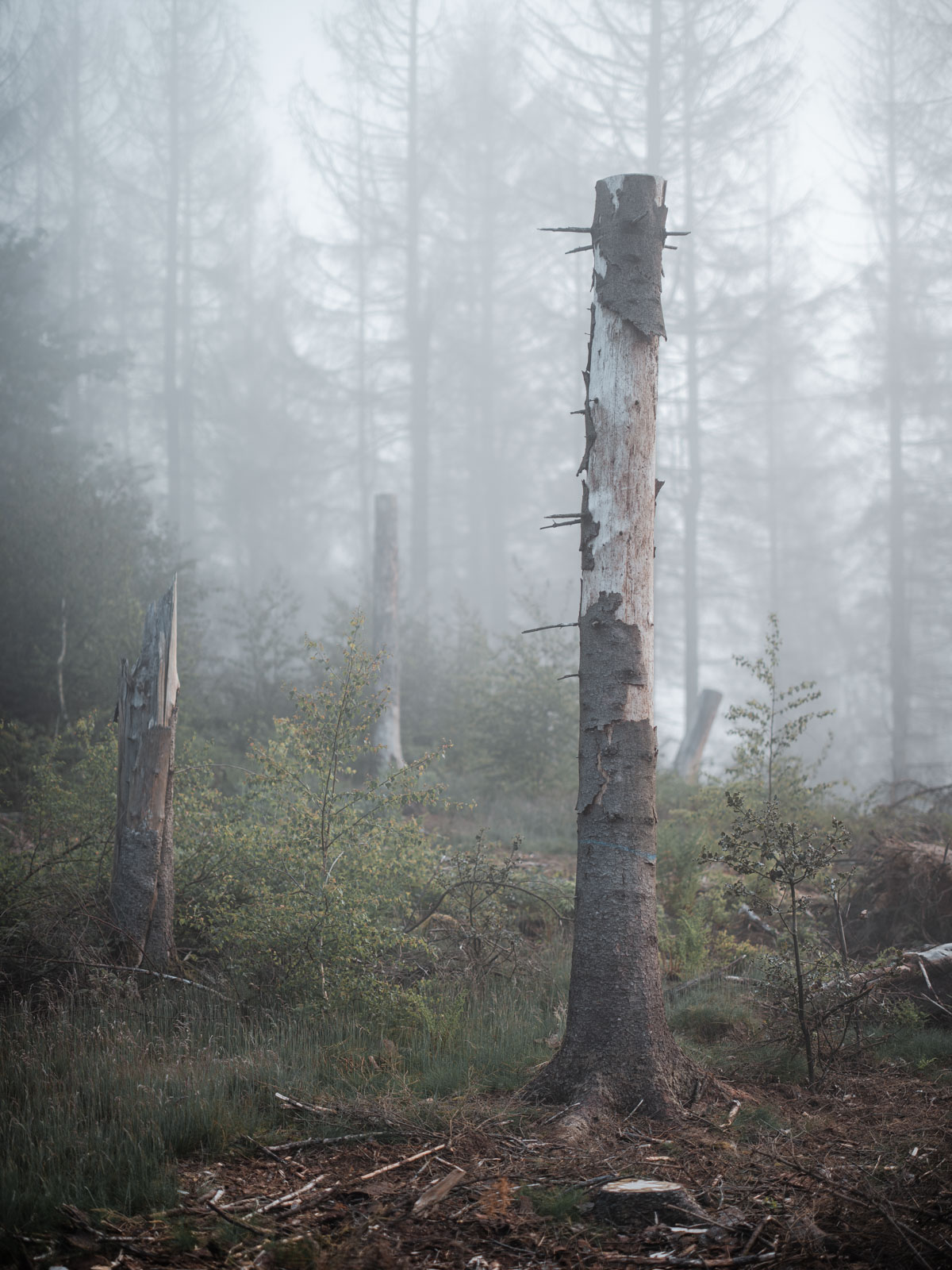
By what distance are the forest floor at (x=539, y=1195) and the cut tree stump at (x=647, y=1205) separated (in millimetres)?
48

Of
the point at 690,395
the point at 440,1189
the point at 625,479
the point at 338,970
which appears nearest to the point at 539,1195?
the point at 440,1189

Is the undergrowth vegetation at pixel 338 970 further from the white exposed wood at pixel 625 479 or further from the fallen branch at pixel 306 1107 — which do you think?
the white exposed wood at pixel 625 479

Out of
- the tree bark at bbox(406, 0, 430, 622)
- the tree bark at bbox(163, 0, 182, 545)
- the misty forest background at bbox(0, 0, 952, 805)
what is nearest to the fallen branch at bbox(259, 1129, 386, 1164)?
the misty forest background at bbox(0, 0, 952, 805)

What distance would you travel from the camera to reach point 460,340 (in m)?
29.5

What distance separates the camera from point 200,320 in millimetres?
32906

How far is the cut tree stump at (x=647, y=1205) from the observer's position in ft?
10.7

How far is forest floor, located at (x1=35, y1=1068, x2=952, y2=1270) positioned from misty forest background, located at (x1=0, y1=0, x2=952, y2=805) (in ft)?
33.3

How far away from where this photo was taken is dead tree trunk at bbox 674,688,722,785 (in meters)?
15.3

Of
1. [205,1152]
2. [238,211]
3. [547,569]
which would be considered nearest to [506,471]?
[547,569]

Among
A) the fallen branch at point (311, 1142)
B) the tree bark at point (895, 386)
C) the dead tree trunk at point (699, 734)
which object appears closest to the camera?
the fallen branch at point (311, 1142)

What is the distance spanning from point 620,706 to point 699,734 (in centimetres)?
1163

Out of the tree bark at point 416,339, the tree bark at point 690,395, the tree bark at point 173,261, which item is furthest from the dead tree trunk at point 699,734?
the tree bark at point 173,261

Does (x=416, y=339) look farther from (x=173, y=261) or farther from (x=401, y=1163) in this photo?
(x=401, y=1163)

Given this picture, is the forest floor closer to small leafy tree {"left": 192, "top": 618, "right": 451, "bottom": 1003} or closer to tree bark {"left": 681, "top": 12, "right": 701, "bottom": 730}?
small leafy tree {"left": 192, "top": 618, "right": 451, "bottom": 1003}
